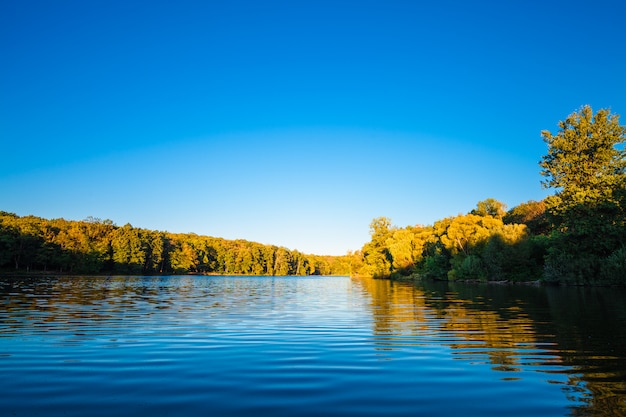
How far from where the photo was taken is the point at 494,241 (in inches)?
2598

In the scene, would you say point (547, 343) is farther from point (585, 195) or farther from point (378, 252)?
point (378, 252)

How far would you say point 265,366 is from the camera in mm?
8555

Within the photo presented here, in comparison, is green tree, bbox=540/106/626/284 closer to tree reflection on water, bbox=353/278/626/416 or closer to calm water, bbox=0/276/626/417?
tree reflection on water, bbox=353/278/626/416

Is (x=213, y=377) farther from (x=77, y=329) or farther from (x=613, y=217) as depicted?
(x=613, y=217)

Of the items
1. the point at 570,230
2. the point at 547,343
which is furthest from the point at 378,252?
the point at 547,343

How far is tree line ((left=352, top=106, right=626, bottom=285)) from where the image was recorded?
146ft

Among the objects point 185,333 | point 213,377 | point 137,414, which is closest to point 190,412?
point 137,414

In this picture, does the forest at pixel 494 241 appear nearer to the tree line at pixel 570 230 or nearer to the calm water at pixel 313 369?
the tree line at pixel 570 230

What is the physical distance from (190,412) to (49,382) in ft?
11.2

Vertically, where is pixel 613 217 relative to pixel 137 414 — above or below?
above

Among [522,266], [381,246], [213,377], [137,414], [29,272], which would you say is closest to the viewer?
[137,414]

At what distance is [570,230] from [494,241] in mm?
19032

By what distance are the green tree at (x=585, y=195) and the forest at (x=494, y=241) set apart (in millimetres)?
116

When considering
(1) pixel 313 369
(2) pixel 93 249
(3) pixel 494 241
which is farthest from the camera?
(2) pixel 93 249
